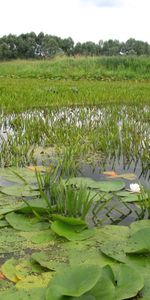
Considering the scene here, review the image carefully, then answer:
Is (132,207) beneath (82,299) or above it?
beneath

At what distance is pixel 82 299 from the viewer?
4.44 ft

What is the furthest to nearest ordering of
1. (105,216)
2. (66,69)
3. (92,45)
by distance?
(92,45) < (66,69) < (105,216)

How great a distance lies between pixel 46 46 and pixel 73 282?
46230mm

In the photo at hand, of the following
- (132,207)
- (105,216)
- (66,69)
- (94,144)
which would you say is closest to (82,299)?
(105,216)

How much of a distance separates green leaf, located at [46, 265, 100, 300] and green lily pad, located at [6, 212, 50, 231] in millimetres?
643

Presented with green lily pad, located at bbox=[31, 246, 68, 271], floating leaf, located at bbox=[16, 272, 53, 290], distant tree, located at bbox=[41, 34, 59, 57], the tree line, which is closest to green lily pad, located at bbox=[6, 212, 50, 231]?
green lily pad, located at bbox=[31, 246, 68, 271]

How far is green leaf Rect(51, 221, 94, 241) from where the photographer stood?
1963 mm

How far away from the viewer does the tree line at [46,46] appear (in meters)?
39.0

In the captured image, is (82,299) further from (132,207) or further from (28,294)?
(132,207)

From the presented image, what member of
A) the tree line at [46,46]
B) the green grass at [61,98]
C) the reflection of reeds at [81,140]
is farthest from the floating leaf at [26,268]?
the tree line at [46,46]

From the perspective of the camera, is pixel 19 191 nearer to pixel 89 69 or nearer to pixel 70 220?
pixel 70 220

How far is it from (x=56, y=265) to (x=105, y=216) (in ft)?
2.07

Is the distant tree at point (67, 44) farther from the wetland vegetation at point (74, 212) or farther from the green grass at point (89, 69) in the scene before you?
the wetland vegetation at point (74, 212)

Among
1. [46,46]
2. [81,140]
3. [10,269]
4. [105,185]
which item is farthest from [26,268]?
[46,46]
